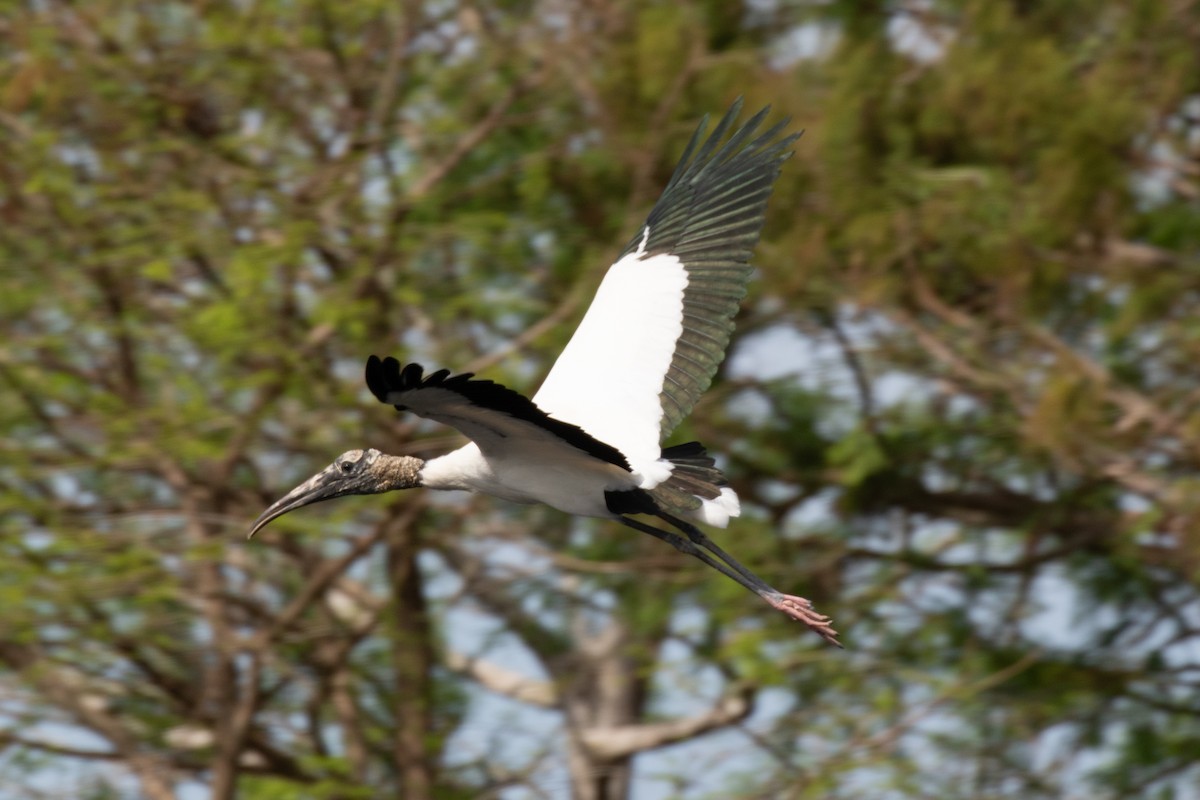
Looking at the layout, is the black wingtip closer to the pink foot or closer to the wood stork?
the wood stork

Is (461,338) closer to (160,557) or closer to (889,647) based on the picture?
(160,557)

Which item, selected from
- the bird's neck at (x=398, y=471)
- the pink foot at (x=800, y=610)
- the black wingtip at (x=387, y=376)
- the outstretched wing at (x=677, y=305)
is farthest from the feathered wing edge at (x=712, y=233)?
the black wingtip at (x=387, y=376)

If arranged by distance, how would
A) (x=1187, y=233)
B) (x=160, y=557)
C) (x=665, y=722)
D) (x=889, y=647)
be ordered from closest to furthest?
1. (x=160, y=557)
2. (x=1187, y=233)
3. (x=889, y=647)
4. (x=665, y=722)

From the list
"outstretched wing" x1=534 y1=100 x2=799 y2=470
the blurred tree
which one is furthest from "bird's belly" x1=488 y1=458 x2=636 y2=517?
the blurred tree

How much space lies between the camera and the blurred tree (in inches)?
353

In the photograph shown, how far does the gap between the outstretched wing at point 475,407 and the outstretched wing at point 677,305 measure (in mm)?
629

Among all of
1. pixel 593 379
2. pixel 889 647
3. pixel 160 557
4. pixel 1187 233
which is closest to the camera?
pixel 593 379

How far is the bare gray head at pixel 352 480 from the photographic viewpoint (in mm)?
6305

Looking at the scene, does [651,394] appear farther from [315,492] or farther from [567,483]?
[315,492]

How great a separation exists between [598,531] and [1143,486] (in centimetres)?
262

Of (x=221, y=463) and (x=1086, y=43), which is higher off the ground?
(x=1086, y=43)

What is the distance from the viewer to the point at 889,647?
10062 millimetres

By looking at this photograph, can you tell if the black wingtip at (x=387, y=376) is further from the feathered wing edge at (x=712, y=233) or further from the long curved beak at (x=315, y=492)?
the long curved beak at (x=315, y=492)

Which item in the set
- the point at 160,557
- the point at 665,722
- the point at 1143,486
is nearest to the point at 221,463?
the point at 160,557
